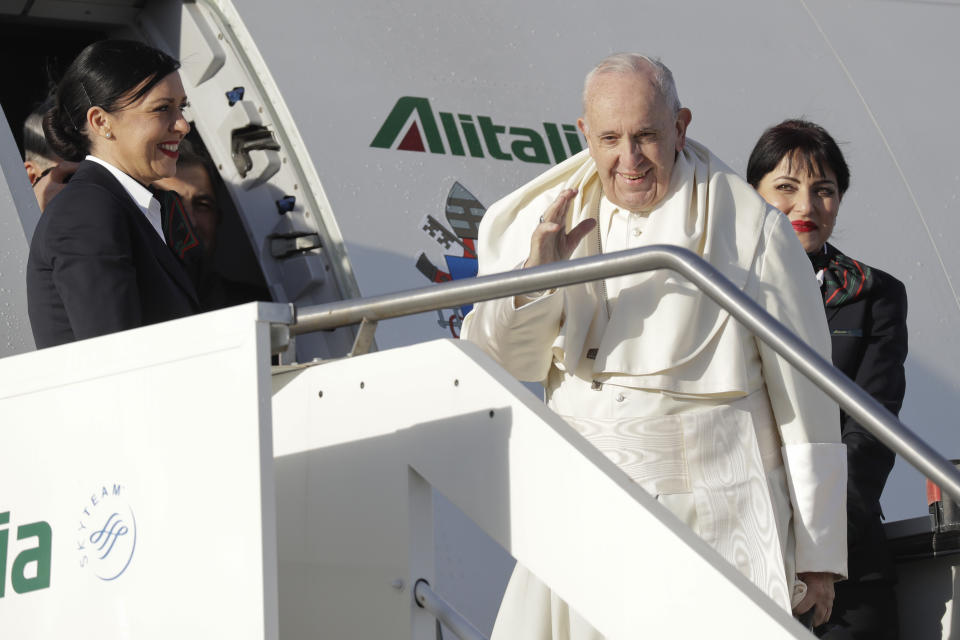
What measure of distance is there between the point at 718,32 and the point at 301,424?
11.1ft

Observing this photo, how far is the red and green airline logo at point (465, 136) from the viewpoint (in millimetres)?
4434

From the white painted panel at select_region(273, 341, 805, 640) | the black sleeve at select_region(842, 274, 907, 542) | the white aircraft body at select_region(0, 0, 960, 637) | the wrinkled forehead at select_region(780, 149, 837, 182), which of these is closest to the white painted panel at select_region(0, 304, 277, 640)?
the white painted panel at select_region(273, 341, 805, 640)

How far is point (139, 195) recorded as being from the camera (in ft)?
10.1

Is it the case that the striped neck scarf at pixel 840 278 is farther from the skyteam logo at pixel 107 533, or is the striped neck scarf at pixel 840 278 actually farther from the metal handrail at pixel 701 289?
the skyteam logo at pixel 107 533

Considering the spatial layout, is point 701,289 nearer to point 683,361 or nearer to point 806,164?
point 683,361

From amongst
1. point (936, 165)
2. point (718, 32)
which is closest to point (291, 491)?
point (718, 32)

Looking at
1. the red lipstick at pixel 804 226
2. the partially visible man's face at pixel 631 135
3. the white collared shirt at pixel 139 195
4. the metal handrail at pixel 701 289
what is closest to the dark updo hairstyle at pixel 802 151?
the red lipstick at pixel 804 226

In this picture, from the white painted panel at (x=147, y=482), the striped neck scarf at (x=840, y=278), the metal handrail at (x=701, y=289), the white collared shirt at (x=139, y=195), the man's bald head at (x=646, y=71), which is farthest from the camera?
the striped neck scarf at (x=840, y=278)

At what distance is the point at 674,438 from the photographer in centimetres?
279

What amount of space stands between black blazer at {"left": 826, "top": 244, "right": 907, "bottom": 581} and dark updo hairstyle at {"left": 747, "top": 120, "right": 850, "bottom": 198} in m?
0.32

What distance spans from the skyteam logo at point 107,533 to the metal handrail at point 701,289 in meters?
0.42

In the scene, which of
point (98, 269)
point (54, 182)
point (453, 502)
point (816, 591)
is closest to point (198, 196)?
point (54, 182)

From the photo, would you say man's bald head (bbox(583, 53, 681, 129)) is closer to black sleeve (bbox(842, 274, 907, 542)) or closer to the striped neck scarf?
the striped neck scarf

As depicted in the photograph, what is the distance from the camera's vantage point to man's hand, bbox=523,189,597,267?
2.71 metres
